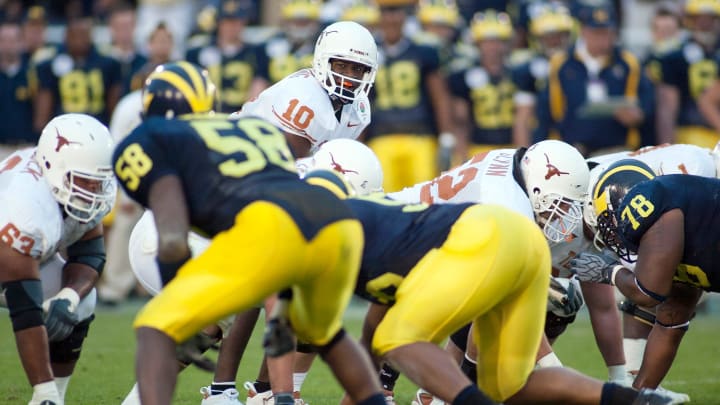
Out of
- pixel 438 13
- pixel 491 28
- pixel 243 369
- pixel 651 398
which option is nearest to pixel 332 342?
pixel 651 398

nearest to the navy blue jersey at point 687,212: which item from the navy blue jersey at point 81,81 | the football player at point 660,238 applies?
the football player at point 660,238

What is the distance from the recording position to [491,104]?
34.2 ft

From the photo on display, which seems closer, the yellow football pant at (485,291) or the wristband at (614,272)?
the yellow football pant at (485,291)

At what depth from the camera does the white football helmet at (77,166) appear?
5004 millimetres

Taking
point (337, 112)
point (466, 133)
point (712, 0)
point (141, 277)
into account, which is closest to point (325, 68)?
point (337, 112)

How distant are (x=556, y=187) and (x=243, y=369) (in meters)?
2.37

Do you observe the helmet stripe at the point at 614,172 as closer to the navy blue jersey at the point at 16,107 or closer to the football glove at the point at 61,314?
the football glove at the point at 61,314

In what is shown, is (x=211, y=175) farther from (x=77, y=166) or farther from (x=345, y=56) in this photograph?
(x=345, y=56)

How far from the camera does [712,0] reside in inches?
412

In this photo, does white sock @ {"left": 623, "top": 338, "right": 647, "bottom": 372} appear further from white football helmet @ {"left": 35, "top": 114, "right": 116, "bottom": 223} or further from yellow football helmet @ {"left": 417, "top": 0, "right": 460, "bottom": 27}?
yellow football helmet @ {"left": 417, "top": 0, "right": 460, "bottom": 27}

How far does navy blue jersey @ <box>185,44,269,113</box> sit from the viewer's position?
415 inches

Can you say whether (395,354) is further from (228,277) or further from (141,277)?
(141,277)

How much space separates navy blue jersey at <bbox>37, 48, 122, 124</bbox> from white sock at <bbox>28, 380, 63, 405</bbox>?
600 centimetres

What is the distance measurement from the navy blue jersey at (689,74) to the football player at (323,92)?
514 centimetres
